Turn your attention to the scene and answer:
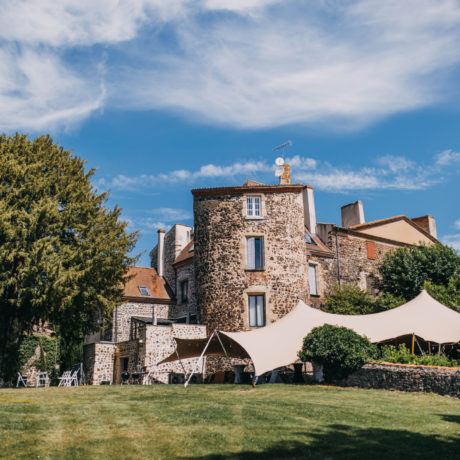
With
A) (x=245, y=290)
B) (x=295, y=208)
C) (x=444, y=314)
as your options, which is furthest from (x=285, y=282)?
(x=444, y=314)

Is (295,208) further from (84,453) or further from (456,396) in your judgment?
(84,453)

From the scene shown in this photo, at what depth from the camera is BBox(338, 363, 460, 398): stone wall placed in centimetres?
1560

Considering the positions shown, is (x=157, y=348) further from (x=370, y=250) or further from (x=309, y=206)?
(x=370, y=250)

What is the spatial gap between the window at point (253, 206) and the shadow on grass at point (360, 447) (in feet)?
64.2

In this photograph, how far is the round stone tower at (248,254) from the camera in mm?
27938

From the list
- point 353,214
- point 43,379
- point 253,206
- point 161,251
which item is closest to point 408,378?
point 253,206

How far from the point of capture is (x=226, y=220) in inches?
1140

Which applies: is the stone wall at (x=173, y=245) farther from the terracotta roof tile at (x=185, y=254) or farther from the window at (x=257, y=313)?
the window at (x=257, y=313)

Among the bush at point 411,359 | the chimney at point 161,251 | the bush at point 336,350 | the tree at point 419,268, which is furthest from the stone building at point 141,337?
the tree at point 419,268

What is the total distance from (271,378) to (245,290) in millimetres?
5498

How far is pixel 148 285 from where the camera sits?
119ft

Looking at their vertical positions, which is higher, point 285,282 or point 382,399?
point 285,282

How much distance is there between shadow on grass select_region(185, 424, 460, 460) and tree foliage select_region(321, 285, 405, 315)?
2005 cm

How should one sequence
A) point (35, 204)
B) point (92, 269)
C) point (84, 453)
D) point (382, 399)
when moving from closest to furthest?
point (84, 453) → point (382, 399) → point (35, 204) → point (92, 269)
